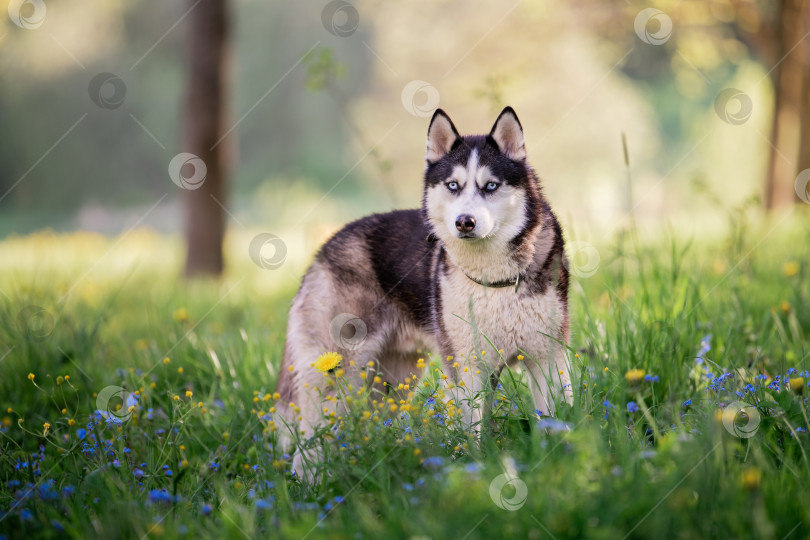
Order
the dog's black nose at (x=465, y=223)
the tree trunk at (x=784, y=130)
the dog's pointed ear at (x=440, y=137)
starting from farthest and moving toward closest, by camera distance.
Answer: the tree trunk at (x=784, y=130) → the dog's pointed ear at (x=440, y=137) → the dog's black nose at (x=465, y=223)

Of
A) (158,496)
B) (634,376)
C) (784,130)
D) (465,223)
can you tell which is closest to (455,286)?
(465,223)

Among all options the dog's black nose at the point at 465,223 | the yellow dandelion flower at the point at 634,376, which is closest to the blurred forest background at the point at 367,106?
the dog's black nose at the point at 465,223

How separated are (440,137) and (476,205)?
0.49 metres

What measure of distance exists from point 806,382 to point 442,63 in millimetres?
17590

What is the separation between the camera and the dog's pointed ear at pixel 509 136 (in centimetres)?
329

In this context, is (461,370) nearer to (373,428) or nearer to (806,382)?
(373,428)

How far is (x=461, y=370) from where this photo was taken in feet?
10.5

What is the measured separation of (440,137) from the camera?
3.50m

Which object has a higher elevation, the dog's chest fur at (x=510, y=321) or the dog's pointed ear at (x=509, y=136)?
the dog's pointed ear at (x=509, y=136)

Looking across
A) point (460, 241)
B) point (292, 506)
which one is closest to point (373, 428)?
point (292, 506)

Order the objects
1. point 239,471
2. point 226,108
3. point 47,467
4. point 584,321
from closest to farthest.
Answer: point 47,467, point 239,471, point 584,321, point 226,108

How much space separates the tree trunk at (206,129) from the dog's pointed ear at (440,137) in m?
4.56

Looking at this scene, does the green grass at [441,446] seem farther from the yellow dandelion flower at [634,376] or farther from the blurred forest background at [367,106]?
the blurred forest background at [367,106]

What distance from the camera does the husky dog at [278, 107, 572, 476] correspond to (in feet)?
10.5
